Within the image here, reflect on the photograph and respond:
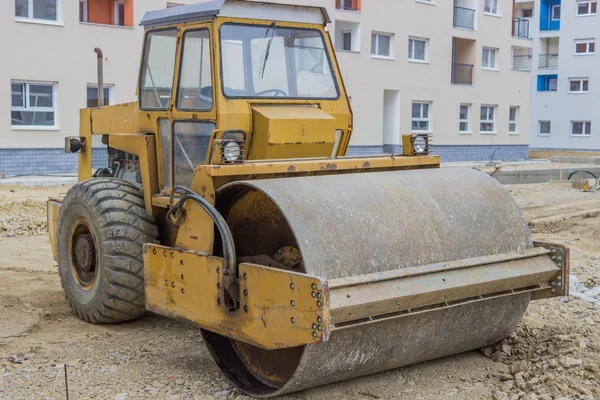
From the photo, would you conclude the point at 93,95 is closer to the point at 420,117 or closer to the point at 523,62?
the point at 420,117

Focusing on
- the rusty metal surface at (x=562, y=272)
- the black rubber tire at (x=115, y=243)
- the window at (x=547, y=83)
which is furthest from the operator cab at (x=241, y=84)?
the window at (x=547, y=83)

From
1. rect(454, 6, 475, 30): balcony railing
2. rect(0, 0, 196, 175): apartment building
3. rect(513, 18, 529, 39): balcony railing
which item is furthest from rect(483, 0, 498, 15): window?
rect(0, 0, 196, 175): apartment building

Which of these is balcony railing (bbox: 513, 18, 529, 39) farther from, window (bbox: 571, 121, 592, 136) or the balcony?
the balcony

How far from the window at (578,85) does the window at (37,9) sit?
1268 inches

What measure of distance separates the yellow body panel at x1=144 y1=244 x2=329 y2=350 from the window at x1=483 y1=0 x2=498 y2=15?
33.4 meters

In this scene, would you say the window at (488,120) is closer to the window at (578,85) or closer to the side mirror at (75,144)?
the window at (578,85)

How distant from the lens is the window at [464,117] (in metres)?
36.2

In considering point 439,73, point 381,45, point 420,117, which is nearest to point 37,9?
point 381,45

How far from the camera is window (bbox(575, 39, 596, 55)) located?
155 feet

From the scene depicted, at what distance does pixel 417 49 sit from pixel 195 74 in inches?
1113

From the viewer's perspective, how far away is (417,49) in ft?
112

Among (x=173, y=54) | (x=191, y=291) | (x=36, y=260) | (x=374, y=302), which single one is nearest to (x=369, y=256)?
(x=374, y=302)

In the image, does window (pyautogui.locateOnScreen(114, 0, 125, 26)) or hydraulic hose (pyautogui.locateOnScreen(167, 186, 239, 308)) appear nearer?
hydraulic hose (pyautogui.locateOnScreen(167, 186, 239, 308))

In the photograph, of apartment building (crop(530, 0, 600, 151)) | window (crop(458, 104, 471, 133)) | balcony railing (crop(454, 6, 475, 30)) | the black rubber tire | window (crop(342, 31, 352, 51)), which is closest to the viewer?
the black rubber tire
